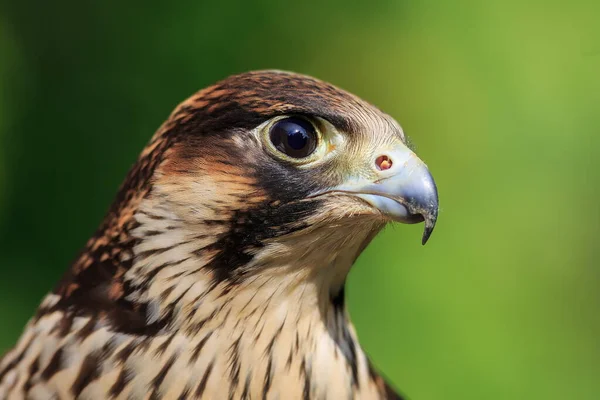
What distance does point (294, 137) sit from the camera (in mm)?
1800

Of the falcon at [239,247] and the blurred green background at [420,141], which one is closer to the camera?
the falcon at [239,247]

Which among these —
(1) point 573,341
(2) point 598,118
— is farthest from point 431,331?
(2) point 598,118

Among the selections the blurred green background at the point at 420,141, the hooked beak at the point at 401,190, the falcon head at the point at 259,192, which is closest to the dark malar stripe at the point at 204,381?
the falcon head at the point at 259,192

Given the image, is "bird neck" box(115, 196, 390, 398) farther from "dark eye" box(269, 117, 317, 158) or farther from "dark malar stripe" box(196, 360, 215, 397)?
"dark eye" box(269, 117, 317, 158)

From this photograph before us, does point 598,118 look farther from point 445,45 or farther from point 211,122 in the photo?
point 211,122

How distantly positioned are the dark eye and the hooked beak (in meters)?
0.12

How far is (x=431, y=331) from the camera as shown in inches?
167

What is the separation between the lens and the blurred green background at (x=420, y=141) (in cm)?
433

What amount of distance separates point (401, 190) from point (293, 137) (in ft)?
0.91

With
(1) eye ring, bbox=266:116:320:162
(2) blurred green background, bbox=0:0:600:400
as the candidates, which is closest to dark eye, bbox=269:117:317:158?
(1) eye ring, bbox=266:116:320:162

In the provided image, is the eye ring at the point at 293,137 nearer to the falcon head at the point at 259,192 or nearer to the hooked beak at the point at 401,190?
the falcon head at the point at 259,192

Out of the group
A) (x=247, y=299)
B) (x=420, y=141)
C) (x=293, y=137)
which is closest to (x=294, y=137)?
(x=293, y=137)

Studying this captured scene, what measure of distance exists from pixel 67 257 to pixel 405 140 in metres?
3.38

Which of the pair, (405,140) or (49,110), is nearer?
(405,140)
